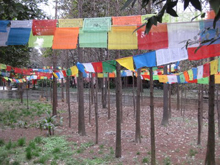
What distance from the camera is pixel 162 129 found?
10883 millimetres

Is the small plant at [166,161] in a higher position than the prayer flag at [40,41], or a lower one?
lower

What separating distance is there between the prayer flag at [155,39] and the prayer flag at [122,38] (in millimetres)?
188

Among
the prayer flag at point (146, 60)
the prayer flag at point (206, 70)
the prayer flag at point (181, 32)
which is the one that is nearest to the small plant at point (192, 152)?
the prayer flag at point (206, 70)

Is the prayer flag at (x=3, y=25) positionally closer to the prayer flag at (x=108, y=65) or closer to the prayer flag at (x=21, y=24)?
the prayer flag at (x=21, y=24)

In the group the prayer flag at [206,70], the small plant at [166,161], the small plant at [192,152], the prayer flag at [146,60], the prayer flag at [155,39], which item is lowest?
the small plant at [192,152]

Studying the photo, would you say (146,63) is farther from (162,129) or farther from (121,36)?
(162,129)

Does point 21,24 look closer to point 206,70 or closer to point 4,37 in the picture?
point 4,37

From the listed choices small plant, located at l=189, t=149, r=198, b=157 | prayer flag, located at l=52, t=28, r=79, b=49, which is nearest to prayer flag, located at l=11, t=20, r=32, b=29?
prayer flag, located at l=52, t=28, r=79, b=49

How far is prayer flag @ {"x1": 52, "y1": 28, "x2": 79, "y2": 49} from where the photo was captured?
6.43 m

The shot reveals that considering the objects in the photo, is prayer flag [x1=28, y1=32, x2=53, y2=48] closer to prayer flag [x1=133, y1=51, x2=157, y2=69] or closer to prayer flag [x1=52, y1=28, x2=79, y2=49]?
prayer flag [x1=52, y1=28, x2=79, y2=49]

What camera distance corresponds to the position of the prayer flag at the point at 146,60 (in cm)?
553

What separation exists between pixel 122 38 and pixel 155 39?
924 millimetres

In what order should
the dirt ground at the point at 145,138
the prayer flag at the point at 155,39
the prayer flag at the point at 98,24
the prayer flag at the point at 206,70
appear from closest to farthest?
the prayer flag at the point at 155,39 → the prayer flag at the point at 206,70 → the prayer flag at the point at 98,24 → the dirt ground at the point at 145,138

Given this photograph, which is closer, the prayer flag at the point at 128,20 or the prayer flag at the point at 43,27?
the prayer flag at the point at 128,20
